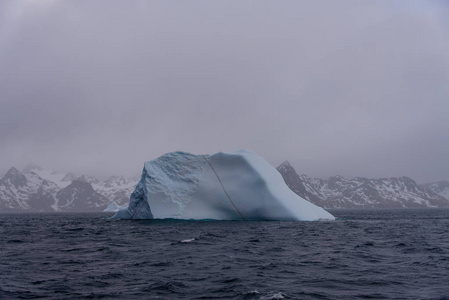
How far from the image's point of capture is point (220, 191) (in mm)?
40062

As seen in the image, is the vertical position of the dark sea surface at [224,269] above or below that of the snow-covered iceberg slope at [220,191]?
below

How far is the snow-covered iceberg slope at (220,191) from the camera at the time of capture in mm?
39469

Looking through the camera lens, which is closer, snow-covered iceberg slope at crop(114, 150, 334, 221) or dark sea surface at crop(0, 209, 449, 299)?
dark sea surface at crop(0, 209, 449, 299)

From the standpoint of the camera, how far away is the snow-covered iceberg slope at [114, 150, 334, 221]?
39469mm

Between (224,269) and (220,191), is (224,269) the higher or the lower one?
the lower one

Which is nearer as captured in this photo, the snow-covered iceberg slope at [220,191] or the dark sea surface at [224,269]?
the dark sea surface at [224,269]

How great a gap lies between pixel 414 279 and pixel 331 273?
2494 mm

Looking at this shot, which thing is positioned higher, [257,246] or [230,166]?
[230,166]

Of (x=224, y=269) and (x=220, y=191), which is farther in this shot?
(x=220, y=191)

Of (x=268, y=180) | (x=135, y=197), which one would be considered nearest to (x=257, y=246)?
(x=268, y=180)

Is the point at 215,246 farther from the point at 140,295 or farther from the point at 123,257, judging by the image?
the point at 140,295

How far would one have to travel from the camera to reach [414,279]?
45.0ft

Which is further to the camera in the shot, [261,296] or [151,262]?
[151,262]

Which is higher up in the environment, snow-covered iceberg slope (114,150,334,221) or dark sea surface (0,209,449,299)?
snow-covered iceberg slope (114,150,334,221)
